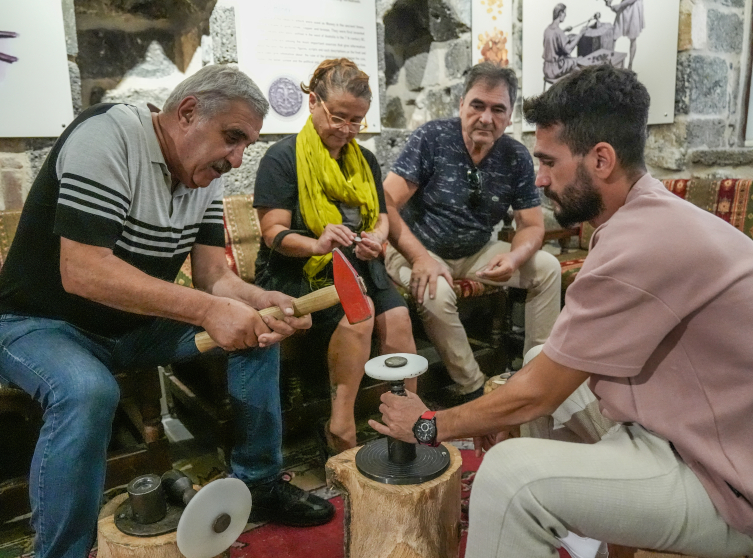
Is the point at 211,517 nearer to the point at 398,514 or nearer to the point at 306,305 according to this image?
the point at 398,514

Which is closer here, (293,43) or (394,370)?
(394,370)

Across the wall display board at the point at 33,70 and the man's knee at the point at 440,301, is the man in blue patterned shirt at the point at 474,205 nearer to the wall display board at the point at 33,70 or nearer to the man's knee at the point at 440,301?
the man's knee at the point at 440,301

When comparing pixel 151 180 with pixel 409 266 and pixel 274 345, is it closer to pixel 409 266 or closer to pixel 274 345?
pixel 274 345

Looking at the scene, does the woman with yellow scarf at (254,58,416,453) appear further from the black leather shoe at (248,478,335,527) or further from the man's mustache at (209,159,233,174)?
the man's mustache at (209,159,233,174)

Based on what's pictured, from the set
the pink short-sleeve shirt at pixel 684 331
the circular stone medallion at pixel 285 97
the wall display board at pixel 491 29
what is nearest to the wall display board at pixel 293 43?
the circular stone medallion at pixel 285 97

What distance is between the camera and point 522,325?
374 cm

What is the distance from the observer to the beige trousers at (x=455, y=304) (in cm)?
294

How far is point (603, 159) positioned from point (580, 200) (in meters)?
0.12

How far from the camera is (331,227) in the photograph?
2.38 metres

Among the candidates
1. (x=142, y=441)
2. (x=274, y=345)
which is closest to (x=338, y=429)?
(x=274, y=345)

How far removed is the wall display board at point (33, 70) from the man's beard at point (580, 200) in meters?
2.57

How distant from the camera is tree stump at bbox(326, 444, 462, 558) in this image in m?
1.64

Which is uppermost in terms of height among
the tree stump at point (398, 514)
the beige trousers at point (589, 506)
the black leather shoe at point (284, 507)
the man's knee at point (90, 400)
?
the man's knee at point (90, 400)

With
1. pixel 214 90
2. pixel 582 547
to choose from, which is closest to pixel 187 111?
pixel 214 90
